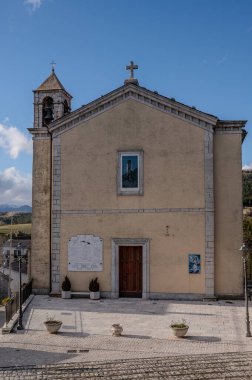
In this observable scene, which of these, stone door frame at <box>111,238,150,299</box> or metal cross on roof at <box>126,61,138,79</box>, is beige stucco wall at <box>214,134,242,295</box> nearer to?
stone door frame at <box>111,238,150,299</box>

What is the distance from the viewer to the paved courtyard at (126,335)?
42.8ft

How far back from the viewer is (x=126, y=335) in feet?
50.3

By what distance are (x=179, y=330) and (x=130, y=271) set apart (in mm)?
7030

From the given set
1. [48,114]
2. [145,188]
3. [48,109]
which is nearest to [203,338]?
[145,188]

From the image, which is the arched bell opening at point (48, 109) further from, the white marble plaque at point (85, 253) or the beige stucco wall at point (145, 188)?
the white marble plaque at point (85, 253)

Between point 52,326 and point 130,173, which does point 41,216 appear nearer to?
point 130,173

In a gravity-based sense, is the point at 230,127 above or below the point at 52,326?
above

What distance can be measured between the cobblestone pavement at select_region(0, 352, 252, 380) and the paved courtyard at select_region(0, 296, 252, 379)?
0.07m

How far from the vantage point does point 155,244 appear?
21234mm

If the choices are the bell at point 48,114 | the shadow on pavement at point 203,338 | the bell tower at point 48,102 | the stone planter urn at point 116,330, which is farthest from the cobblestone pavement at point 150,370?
the bell at point 48,114

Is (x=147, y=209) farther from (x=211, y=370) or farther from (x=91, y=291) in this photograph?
(x=211, y=370)

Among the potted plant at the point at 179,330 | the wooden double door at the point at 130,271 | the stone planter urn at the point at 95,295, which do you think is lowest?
the stone planter urn at the point at 95,295

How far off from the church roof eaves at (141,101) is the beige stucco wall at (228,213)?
137 cm

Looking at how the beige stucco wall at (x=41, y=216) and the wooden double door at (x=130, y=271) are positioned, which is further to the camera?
the beige stucco wall at (x=41, y=216)
